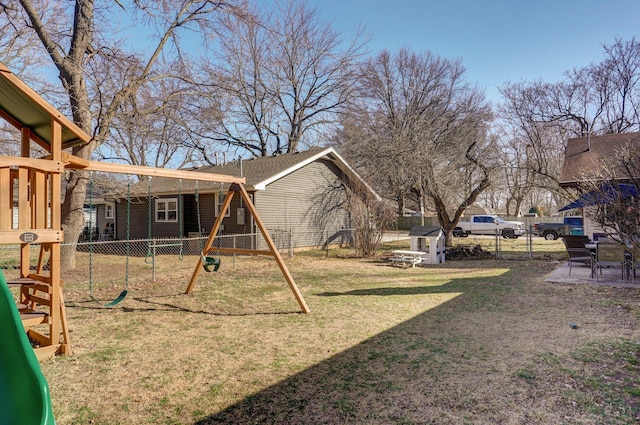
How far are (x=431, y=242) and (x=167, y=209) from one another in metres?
12.2

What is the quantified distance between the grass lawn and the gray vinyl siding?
26.6 ft

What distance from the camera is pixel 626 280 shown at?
8359 millimetres

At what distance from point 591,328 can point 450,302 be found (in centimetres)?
219

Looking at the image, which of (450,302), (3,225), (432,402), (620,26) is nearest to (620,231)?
(450,302)

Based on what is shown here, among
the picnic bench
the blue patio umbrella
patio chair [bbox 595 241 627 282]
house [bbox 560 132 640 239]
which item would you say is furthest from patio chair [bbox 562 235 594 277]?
the picnic bench

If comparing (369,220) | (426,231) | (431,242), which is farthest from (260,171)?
(431,242)

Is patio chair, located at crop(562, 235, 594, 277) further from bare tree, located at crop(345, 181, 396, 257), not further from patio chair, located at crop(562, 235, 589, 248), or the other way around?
bare tree, located at crop(345, 181, 396, 257)

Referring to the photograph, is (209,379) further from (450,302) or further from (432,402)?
(450,302)

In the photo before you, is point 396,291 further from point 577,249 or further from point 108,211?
point 108,211

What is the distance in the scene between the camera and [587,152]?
550 inches

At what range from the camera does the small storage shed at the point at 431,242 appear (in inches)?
507

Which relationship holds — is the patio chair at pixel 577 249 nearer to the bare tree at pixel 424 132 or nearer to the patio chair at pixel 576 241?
the patio chair at pixel 576 241

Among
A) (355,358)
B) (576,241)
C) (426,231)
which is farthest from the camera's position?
(426,231)

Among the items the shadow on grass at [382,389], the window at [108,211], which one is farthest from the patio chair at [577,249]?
the window at [108,211]
